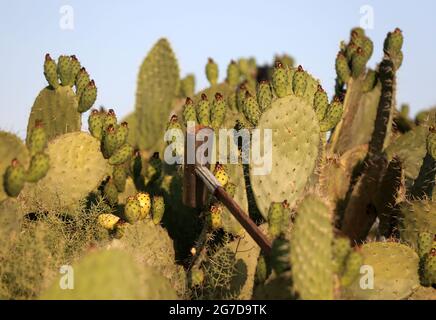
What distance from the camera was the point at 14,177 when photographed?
3840mm

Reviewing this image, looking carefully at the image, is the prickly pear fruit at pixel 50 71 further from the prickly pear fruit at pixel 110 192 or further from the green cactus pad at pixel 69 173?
the prickly pear fruit at pixel 110 192

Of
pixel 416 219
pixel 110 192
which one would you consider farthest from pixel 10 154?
pixel 416 219

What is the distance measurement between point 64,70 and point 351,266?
3000 mm

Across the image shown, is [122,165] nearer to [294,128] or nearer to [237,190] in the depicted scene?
[237,190]

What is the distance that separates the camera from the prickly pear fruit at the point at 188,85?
8.75 meters

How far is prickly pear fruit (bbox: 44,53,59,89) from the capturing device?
214 inches

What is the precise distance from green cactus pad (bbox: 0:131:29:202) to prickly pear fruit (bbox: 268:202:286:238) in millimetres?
1359

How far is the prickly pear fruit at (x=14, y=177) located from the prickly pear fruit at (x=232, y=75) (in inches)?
165

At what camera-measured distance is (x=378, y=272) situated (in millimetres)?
3973

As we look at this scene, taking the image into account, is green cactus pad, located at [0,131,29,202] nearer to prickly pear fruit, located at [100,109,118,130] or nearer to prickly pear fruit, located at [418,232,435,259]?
prickly pear fruit, located at [100,109,118,130]

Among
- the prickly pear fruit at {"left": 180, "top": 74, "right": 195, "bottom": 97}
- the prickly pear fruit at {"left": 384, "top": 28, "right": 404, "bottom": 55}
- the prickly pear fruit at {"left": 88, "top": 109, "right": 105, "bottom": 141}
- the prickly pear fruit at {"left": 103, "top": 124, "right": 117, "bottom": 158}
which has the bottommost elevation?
the prickly pear fruit at {"left": 103, "top": 124, "right": 117, "bottom": 158}

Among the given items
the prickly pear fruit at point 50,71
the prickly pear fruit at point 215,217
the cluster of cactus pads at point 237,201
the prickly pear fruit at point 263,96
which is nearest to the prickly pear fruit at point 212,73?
the cluster of cactus pads at point 237,201

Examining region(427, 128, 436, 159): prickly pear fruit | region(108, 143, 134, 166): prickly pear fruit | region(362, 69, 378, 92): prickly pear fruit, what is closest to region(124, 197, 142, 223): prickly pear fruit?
region(108, 143, 134, 166): prickly pear fruit

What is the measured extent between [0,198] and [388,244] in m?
2.18
